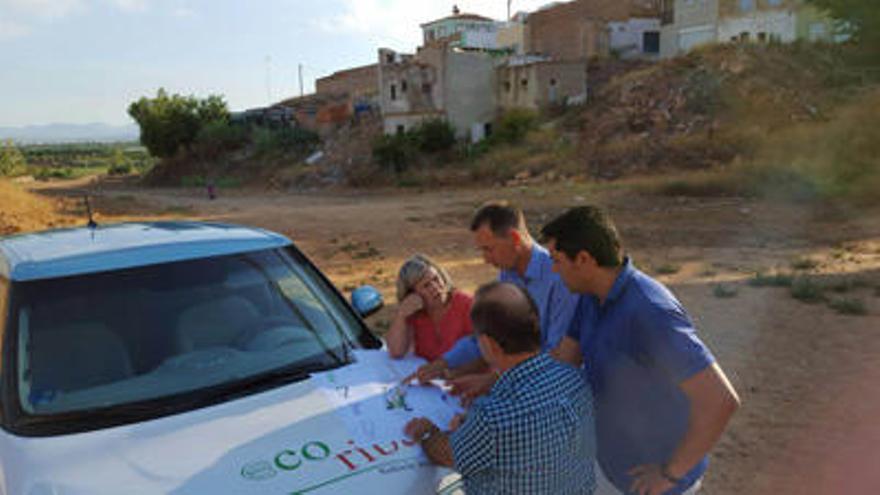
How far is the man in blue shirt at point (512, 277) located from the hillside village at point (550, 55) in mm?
34099

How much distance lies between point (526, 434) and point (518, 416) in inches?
2.1

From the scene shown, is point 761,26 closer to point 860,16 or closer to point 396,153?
point 860,16

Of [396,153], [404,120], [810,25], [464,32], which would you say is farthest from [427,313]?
[464,32]

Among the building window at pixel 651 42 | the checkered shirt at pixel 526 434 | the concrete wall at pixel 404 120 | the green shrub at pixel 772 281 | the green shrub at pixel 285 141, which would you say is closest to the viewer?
the checkered shirt at pixel 526 434

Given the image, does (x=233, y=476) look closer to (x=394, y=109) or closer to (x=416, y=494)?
(x=416, y=494)

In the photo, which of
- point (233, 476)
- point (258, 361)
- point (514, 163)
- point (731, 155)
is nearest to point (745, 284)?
point (258, 361)

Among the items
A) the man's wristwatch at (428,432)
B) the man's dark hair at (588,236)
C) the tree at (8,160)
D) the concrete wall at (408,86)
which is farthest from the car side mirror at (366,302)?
the tree at (8,160)

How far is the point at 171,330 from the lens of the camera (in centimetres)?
271

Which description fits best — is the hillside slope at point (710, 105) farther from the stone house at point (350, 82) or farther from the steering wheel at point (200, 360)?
the stone house at point (350, 82)

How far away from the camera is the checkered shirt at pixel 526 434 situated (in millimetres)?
1677

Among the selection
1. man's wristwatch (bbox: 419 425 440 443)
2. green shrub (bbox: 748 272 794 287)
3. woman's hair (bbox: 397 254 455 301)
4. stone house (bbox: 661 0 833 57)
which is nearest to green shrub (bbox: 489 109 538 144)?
stone house (bbox: 661 0 833 57)

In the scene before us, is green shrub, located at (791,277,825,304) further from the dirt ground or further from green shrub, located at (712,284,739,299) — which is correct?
green shrub, located at (712,284,739,299)

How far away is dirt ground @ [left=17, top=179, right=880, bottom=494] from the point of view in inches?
163

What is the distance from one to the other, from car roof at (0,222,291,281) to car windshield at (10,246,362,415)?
4 cm
